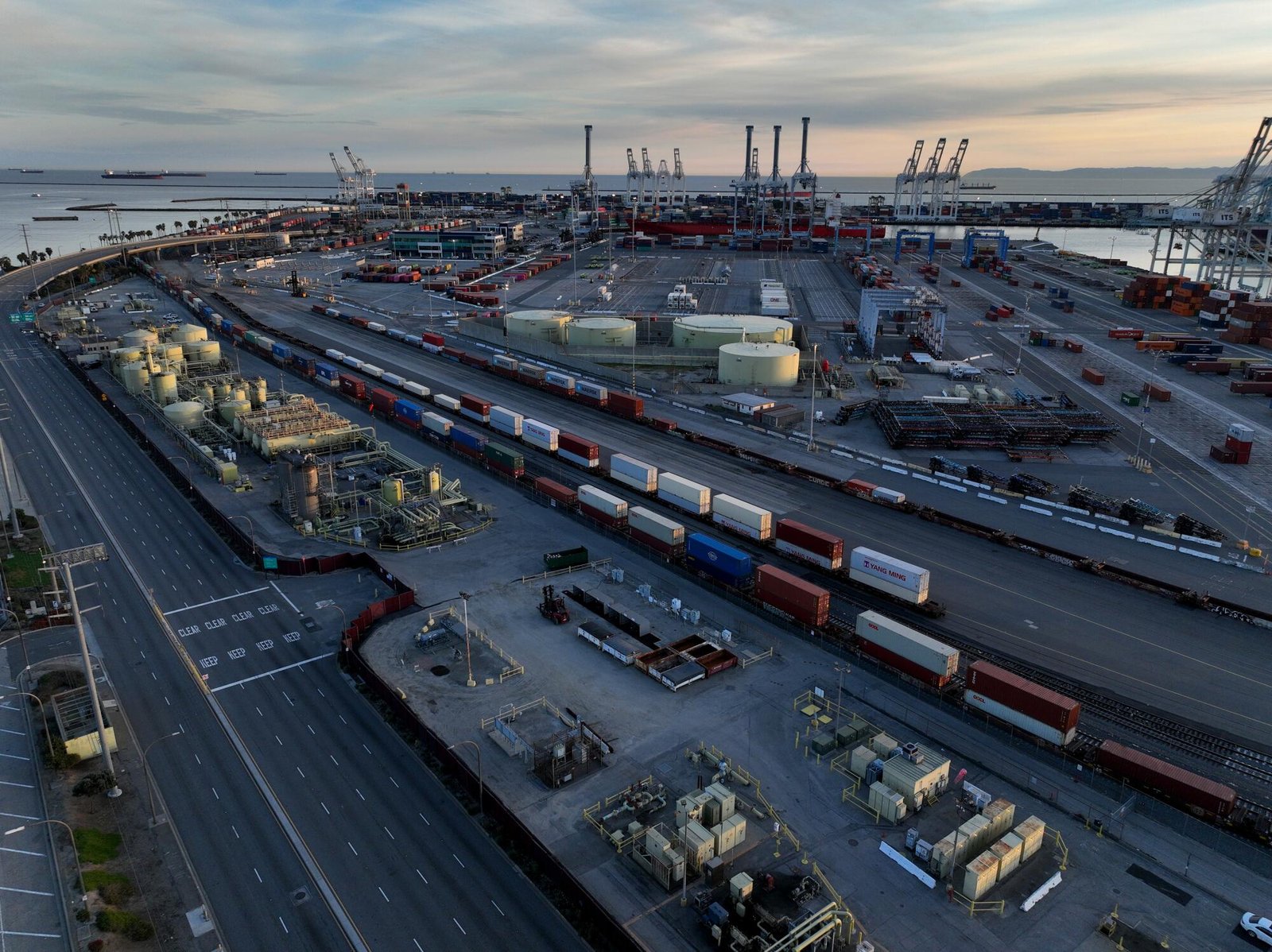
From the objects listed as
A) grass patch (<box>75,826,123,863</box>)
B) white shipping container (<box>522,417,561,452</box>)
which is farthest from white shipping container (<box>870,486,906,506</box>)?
grass patch (<box>75,826,123,863</box>)

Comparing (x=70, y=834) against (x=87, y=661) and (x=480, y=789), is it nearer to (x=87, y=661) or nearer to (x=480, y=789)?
(x=87, y=661)

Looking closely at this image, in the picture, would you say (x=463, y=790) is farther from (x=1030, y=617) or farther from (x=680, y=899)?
(x=1030, y=617)

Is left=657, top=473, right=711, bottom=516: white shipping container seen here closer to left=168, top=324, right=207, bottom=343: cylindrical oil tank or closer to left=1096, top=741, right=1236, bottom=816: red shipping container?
left=1096, top=741, right=1236, bottom=816: red shipping container

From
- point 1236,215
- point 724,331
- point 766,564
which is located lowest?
point 766,564

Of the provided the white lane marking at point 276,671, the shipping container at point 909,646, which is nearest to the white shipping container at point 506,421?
the white lane marking at point 276,671

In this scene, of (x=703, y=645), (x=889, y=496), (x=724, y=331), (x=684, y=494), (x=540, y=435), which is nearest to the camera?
(x=703, y=645)

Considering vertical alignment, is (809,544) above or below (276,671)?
above

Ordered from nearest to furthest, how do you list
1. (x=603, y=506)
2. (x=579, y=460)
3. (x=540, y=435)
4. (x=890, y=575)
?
(x=890, y=575), (x=603, y=506), (x=579, y=460), (x=540, y=435)

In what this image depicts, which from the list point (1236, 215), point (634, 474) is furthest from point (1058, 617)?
point (1236, 215)
